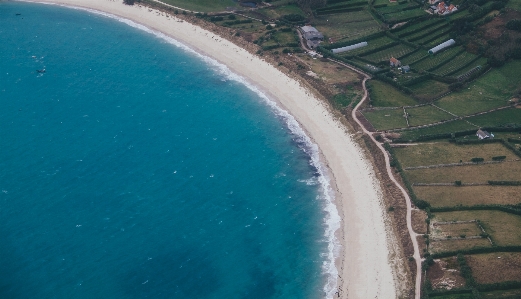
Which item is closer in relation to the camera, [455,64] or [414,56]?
[455,64]

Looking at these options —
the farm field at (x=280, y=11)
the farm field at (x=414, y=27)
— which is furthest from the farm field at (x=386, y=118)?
the farm field at (x=280, y=11)

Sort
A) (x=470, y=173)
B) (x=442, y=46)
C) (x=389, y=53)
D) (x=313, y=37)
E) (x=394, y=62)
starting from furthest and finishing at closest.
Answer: (x=313, y=37) < (x=442, y=46) < (x=389, y=53) < (x=394, y=62) < (x=470, y=173)

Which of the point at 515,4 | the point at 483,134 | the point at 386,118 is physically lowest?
the point at 386,118

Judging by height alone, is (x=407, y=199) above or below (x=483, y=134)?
below

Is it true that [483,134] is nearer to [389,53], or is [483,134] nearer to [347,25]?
[389,53]

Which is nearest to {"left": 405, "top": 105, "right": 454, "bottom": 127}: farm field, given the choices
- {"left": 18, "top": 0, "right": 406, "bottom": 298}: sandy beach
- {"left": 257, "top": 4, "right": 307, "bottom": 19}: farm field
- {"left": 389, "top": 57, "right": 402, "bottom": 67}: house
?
{"left": 18, "top": 0, "right": 406, "bottom": 298}: sandy beach

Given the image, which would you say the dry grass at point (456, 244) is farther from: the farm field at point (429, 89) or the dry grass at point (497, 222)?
the farm field at point (429, 89)

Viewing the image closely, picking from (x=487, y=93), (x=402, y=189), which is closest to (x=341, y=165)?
(x=402, y=189)
